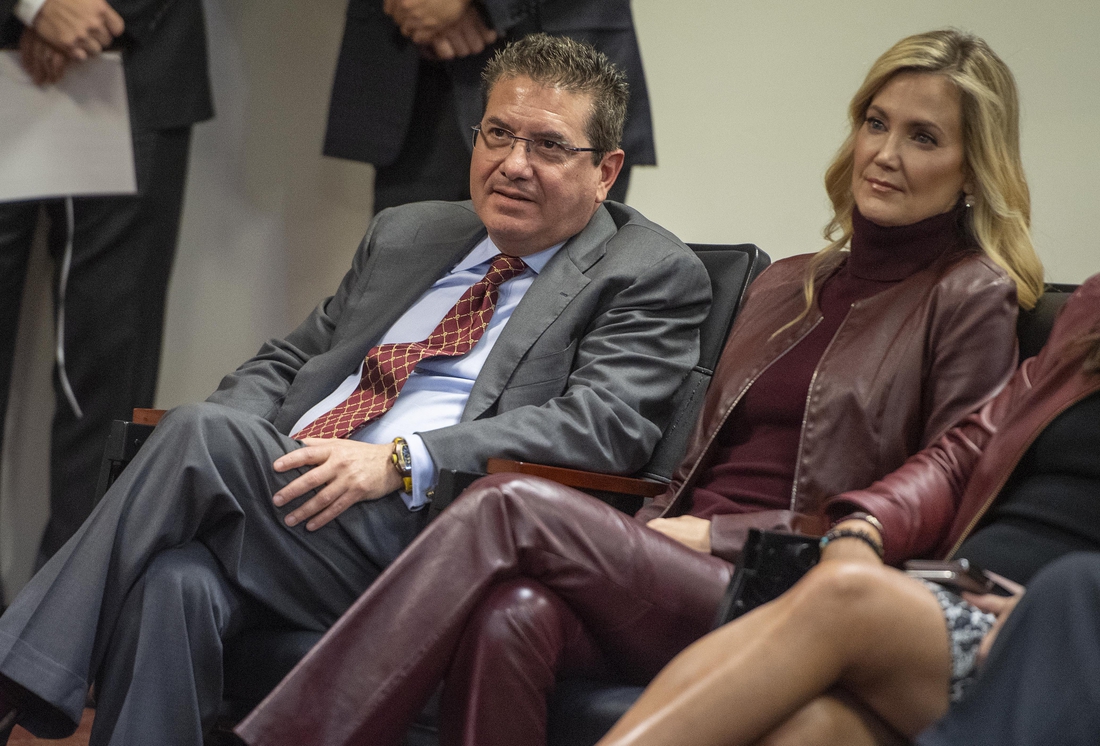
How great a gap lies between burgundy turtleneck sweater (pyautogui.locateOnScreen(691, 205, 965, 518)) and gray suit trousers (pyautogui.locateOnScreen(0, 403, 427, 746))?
23.3 inches

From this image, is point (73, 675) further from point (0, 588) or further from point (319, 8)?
point (319, 8)

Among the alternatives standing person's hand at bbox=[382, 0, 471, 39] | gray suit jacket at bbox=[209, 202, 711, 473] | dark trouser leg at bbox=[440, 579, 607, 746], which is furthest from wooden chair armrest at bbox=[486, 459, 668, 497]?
standing person's hand at bbox=[382, 0, 471, 39]

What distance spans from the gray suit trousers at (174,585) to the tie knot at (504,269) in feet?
1.94

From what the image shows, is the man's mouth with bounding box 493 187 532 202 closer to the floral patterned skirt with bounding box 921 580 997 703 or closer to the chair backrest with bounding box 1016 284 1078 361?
the chair backrest with bounding box 1016 284 1078 361

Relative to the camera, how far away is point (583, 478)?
1885 mm

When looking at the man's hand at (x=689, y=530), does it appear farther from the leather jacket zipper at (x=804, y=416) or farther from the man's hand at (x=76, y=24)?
the man's hand at (x=76, y=24)

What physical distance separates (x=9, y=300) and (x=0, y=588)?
81 centimetres

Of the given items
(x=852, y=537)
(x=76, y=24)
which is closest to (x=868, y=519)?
(x=852, y=537)

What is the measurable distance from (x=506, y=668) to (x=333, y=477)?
1.66 ft

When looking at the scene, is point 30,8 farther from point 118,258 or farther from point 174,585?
point 174,585

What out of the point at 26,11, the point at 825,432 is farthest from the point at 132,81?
the point at 825,432

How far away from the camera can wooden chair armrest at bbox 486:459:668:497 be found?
1.80 meters

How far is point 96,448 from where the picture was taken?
3168mm

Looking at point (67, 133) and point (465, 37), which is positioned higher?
point (465, 37)
